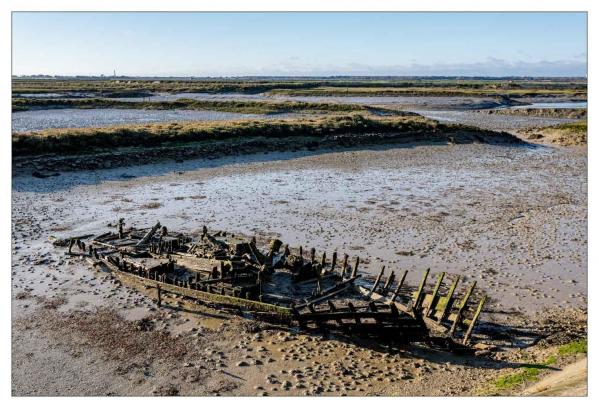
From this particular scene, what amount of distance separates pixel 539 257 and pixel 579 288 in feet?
11.0

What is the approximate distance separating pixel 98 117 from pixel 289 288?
65.2m

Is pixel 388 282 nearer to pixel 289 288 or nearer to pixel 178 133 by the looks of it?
pixel 289 288

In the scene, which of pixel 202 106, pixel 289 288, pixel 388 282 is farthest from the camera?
pixel 202 106

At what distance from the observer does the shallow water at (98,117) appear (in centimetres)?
6256

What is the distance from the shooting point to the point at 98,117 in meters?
74.2

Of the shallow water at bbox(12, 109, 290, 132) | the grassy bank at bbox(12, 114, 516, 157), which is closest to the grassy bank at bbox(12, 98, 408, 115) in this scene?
the shallow water at bbox(12, 109, 290, 132)

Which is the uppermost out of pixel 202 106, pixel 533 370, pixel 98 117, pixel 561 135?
pixel 202 106

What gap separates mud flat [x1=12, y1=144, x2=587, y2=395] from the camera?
1359 centimetres

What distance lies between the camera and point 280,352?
14.7 metres

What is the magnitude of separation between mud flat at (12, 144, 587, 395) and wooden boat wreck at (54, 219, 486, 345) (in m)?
0.62

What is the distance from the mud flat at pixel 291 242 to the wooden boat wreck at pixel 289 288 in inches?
24.5

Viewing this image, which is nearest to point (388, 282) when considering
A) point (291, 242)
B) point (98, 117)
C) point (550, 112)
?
point (291, 242)

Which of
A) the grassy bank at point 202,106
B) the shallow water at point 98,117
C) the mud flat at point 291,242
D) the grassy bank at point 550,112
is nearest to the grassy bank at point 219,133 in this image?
the mud flat at point 291,242

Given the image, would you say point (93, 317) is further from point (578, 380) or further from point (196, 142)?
point (196, 142)
